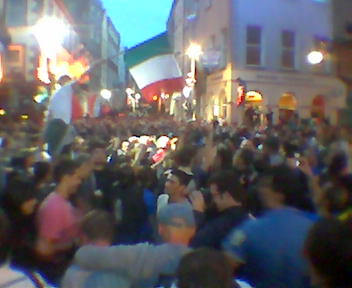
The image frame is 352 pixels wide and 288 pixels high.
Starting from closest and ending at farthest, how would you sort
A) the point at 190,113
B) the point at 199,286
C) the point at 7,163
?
the point at 199,286 < the point at 7,163 < the point at 190,113

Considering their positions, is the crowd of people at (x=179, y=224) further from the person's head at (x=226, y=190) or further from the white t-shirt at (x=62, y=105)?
the white t-shirt at (x=62, y=105)

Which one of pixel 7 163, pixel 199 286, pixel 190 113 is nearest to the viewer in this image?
pixel 199 286

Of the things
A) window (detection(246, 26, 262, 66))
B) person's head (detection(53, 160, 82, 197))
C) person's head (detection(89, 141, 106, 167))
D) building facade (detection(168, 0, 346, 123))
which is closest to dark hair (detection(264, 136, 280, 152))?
person's head (detection(89, 141, 106, 167))

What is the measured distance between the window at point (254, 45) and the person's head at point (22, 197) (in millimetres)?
24707

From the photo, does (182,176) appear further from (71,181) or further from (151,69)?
(151,69)

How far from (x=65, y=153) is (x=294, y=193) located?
15.4 feet

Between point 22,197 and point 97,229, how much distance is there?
5.88ft

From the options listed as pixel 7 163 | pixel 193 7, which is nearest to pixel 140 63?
pixel 7 163

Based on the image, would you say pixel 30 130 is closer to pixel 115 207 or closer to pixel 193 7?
pixel 115 207

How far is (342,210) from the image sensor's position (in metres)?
6.05

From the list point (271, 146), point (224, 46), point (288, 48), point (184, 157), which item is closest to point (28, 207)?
point (184, 157)

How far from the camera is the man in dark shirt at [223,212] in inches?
225

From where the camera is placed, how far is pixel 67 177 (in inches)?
277

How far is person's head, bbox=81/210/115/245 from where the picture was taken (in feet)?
16.1
